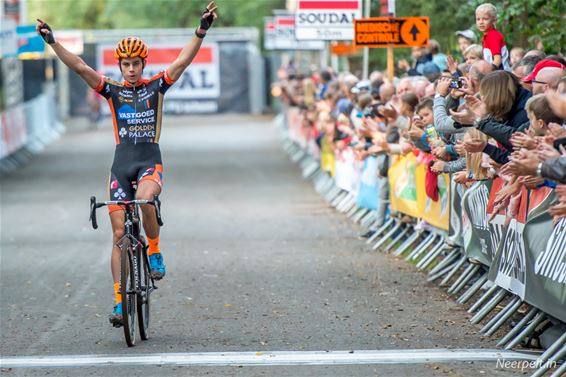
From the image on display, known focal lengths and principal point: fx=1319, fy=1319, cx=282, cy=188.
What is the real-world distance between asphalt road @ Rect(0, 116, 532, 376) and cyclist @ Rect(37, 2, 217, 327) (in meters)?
0.97

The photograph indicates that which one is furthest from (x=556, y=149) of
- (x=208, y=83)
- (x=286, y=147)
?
(x=208, y=83)

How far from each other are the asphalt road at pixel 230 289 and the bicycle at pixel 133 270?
0.19 metres

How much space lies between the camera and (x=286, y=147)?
3519 cm

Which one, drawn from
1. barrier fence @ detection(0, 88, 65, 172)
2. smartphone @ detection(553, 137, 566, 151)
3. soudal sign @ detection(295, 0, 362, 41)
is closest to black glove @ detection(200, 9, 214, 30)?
smartphone @ detection(553, 137, 566, 151)

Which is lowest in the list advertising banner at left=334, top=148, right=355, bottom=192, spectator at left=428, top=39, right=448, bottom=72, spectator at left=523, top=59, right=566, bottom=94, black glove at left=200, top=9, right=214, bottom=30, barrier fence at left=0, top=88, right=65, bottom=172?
barrier fence at left=0, top=88, right=65, bottom=172

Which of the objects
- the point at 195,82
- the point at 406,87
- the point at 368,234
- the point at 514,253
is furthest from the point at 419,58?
the point at 195,82

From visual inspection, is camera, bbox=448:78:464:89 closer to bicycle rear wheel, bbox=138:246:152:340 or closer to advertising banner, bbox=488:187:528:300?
advertising banner, bbox=488:187:528:300

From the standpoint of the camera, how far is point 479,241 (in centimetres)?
1080

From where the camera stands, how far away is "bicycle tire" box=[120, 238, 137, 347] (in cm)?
918

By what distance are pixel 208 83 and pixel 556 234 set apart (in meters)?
46.1

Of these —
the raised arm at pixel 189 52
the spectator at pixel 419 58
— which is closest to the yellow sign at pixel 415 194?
the spectator at pixel 419 58

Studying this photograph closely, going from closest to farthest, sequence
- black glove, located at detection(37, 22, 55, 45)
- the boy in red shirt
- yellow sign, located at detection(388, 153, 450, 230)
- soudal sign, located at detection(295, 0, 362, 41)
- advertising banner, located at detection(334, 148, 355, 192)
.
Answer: black glove, located at detection(37, 22, 55, 45), yellow sign, located at detection(388, 153, 450, 230), the boy in red shirt, advertising banner, located at detection(334, 148, 355, 192), soudal sign, located at detection(295, 0, 362, 41)

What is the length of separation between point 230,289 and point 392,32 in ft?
18.9

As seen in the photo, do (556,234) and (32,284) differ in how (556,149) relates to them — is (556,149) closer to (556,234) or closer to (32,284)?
(556,234)
